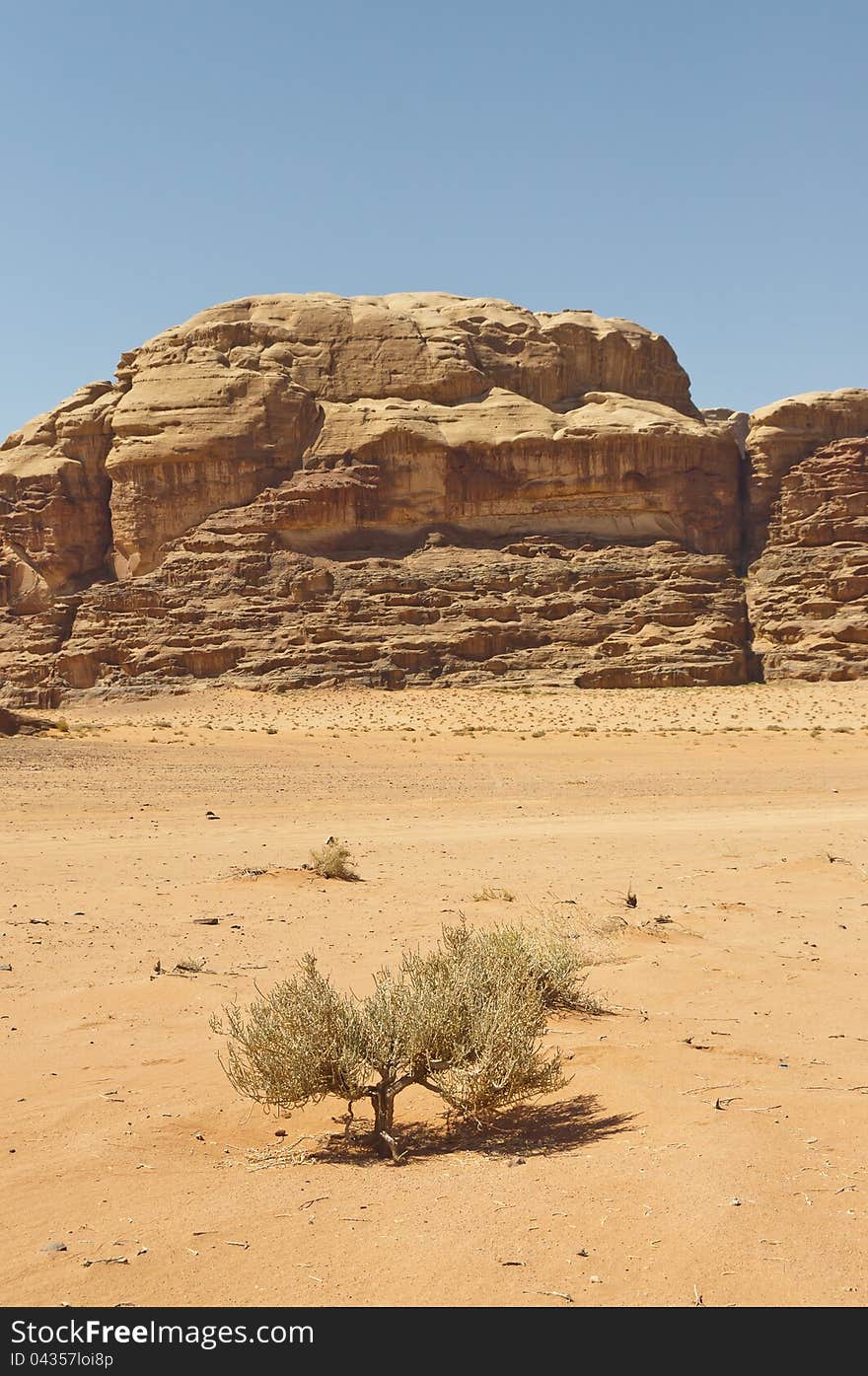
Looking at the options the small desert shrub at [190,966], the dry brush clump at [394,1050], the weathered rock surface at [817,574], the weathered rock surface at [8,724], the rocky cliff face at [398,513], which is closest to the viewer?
the dry brush clump at [394,1050]

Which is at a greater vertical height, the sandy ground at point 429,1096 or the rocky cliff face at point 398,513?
the rocky cliff face at point 398,513

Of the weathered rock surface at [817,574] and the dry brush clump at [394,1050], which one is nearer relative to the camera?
the dry brush clump at [394,1050]

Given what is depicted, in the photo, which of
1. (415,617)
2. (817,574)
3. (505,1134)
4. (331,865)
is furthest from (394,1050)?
(817,574)

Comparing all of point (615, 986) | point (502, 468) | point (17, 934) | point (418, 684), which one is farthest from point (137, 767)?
point (502, 468)

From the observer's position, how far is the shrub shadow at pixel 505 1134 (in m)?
4.68

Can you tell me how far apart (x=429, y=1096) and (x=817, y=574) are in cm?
5553

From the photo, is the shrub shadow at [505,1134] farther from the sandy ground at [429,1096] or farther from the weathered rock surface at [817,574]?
the weathered rock surface at [817,574]

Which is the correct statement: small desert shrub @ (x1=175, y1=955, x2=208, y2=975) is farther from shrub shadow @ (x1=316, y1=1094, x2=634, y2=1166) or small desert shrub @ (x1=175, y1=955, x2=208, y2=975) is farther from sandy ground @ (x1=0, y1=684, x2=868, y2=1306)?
shrub shadow @ (x1=316, y1=1094, x2=634, y2=1166)

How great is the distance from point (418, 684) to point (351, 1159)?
155 feet

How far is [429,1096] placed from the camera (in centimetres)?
556

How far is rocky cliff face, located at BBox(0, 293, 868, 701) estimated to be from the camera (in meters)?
54.4

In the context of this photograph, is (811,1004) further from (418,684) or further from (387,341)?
(387,341)

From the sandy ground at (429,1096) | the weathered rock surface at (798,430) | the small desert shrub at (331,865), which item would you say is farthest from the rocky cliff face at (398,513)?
the small desert shrub at (331,865)

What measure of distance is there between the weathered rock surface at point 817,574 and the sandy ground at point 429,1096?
36.2 metres
